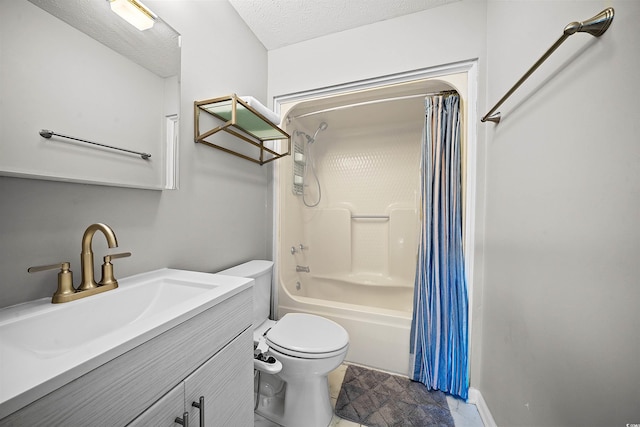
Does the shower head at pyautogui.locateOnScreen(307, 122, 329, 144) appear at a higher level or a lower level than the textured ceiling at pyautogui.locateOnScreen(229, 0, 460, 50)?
lower

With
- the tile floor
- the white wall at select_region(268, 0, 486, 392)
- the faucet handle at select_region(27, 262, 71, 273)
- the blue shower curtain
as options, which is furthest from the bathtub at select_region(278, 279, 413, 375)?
the faucet handle at select_region(27, 262, 71, 273)

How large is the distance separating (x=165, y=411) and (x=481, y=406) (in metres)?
1.52

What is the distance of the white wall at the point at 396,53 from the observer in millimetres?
1315

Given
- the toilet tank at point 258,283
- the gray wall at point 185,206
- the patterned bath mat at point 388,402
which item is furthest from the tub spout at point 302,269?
the patterned bath mat at point 388,402

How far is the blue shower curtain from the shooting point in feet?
4.38

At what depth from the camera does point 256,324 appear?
131 cm

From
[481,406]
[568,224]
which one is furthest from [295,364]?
[568,224]

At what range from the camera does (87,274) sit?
71 cm

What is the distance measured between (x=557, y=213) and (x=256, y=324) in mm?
1420

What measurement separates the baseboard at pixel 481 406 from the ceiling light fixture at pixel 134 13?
7.63 ft

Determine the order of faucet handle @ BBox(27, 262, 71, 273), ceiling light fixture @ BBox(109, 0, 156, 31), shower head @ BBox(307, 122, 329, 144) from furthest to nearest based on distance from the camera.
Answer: shower head @ BBox(307, 122, 329, 144)
ceiling light fixture @ BBox(109, 0, 156, 31)
faucet handle @ BBox(27, 262, 71, 273)

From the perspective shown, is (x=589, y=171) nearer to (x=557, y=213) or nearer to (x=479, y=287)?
(x=557, y=213)

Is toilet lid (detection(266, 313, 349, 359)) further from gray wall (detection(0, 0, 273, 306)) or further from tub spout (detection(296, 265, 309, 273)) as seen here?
tub spout (detection(296, 265, 309, 273))

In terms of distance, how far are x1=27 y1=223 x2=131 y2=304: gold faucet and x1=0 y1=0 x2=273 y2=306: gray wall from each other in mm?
58
